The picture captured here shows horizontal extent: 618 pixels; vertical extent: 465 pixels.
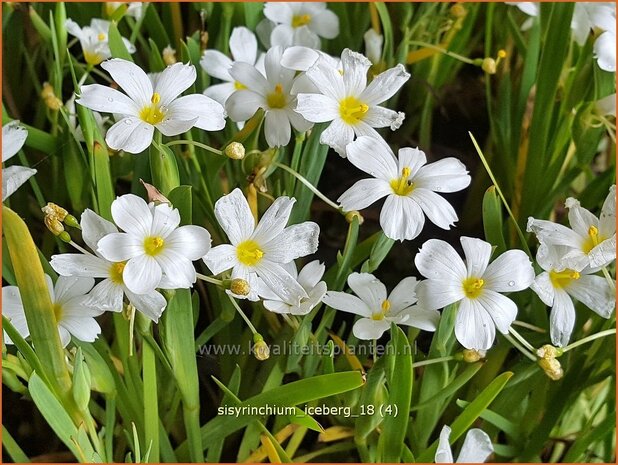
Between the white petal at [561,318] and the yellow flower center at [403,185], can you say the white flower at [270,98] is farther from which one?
the white petal at [561,318]

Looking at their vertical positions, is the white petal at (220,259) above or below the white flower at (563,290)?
above

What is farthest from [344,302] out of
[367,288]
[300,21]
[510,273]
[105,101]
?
[300,21]

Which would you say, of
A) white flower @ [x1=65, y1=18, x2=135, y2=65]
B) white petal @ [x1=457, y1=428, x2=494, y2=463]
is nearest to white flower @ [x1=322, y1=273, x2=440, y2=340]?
white petal @ [x1=457, y1=428, x2=494, y2=463]

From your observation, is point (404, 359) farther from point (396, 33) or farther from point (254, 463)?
point (396, 33)

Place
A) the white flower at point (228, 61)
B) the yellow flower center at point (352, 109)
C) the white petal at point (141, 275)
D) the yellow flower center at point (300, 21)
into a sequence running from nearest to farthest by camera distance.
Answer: the white petal at point (141, 275) → the yellow flower center at point (352, 109) → the white flower at point (228, 61) → the yellow flower center at point (300, 21)

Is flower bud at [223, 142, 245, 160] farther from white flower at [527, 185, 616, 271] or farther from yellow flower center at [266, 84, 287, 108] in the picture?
white flower at [527, 185, 616, 271]

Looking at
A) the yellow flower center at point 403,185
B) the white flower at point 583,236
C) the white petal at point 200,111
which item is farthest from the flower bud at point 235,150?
the white flower at point 583,236

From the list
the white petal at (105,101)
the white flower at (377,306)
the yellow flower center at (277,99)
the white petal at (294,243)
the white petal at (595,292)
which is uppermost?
the white petal at (105,101)

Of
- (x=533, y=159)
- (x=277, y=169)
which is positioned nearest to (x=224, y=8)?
(x=277, y=169)
